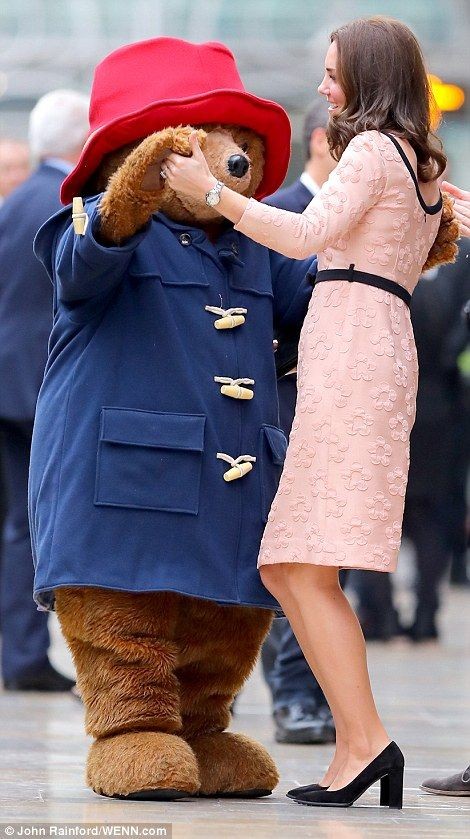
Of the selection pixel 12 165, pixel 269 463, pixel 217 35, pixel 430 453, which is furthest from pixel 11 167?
pixel 217 35

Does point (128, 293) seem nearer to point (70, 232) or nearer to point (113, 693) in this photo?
point (70, 232)

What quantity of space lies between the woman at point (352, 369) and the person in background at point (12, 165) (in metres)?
5.29

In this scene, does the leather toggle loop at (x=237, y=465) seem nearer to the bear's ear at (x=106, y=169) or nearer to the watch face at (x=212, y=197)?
the watch face at (x=212, y=197)

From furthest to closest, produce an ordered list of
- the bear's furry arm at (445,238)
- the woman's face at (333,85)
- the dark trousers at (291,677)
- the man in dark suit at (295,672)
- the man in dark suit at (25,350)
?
the man in dark suit at (25,350)
the dark trousers at (291,677)
the man in dark suit at (295,672)
the bear's furry arm at (445,238)
the woman's face at (333,85)

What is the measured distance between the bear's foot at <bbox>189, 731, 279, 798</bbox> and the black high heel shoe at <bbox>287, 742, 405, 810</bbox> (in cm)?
15

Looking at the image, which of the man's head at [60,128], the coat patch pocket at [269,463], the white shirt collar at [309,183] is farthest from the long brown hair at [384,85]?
the man's head at [60,128]

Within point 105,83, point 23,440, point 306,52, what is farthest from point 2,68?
point 105,83

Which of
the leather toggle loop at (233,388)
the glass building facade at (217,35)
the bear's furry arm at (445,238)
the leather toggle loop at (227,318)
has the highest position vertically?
the bear's furry arm at (445,238)

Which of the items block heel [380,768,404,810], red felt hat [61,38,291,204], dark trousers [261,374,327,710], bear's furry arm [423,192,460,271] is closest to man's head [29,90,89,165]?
dark trousers [261,374,327,710]

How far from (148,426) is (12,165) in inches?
215

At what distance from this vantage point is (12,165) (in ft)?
30.5

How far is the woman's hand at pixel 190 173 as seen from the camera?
155 inches

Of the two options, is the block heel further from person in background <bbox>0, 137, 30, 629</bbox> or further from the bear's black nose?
person in background <bbox>0, 137, 30, 629</bbox>

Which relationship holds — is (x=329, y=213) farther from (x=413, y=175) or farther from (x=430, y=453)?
(x=430, y=453)
